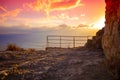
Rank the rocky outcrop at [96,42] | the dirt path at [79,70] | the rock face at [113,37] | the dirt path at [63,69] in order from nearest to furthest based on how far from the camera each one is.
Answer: the rock face at [113,37] → the dirt path at [79,70] → the dirt path at [63,69] → the rocky outcrop at [96,42]

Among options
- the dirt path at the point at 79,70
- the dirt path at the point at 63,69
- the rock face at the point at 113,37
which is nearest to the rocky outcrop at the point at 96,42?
the dirt path at the point at 63,69

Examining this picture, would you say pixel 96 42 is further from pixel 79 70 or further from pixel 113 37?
pixel 113 37

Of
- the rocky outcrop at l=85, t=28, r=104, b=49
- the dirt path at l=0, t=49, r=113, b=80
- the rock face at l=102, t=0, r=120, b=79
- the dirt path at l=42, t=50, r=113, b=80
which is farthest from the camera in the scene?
the rocky outcrop at l=85, t=28, r=104, b=49

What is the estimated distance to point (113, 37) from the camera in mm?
15734

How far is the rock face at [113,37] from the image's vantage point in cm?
1525

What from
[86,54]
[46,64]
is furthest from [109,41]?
[86,54]

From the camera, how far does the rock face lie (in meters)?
15.2

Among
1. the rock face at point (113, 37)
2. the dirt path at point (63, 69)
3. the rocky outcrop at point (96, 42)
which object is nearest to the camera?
the rock face at point (113, 37)

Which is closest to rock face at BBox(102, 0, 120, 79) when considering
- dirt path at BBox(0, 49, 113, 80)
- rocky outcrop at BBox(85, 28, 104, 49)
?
dirt path at BBox(0, 49, 113, 80)

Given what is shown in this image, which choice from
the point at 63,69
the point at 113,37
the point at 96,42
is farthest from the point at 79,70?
the point at 96,42

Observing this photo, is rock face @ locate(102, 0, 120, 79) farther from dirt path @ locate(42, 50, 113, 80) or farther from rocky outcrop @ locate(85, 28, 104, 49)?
rocky outcrop @ locate(85, 28, 104, 49)

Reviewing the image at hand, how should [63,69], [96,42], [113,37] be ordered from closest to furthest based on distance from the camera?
[113,37] → [63,69] → [96,42]

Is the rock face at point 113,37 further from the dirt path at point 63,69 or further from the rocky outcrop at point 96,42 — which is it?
the rocky outcrop at point 96,42

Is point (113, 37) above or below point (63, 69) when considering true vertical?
above
